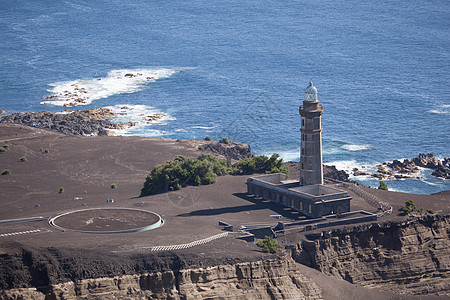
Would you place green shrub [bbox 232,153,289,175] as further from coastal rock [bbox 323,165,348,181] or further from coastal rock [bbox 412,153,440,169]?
coastal rock [bbox 412,153,440,169]

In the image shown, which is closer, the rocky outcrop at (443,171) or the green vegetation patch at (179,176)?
the green vegetation patch at (179,176)

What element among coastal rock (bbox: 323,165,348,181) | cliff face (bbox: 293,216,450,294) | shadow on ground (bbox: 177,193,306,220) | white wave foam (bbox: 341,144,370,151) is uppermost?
white wave foam (bbox: 341,144,370,151)

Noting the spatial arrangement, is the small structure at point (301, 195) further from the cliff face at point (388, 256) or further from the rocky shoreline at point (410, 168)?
the rocky shoreline at point (410, 168)

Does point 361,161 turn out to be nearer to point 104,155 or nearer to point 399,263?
point 104,155

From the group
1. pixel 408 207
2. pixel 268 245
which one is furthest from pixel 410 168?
pixel 268 245

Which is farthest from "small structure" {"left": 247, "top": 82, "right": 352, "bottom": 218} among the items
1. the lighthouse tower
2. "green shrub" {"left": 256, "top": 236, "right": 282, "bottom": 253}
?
"green shrub" {"left": 256, "top": 236, "right": 282, "bottom": 253}

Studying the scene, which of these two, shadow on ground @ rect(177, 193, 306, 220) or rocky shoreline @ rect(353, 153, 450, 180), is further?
rocky shoreline @ rect(353, 153, 450, 180)

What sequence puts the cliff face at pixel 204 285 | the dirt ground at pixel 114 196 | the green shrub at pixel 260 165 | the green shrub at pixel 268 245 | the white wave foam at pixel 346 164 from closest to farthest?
the cliff face at pixel 204 285 → the dirt ground at pixel 114 196 → the green shrub at pixel 268 245 → the green shrub at pixel 260 165 → the white wave foam at pixel 346 164

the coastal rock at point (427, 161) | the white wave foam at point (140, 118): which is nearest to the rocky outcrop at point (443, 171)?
Result: the coastal rock at point (427, 161)
